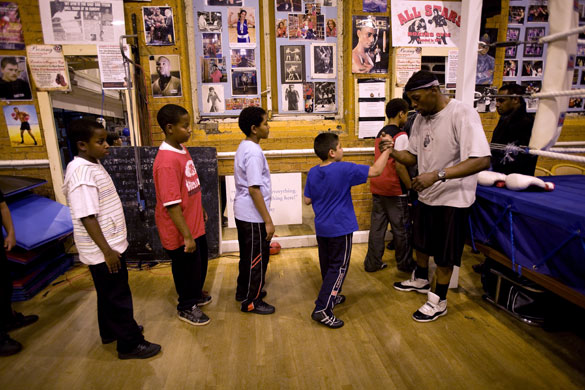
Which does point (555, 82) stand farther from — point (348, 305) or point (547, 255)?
point (348, 305)

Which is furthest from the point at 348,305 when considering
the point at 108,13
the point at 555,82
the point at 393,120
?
the point at 108,13

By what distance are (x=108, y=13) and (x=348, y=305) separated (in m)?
3.91

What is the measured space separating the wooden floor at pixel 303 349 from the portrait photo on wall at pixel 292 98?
7.62 ft

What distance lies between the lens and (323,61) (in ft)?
13.0

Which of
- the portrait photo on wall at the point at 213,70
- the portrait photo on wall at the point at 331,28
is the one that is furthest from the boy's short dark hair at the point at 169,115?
the portrait photo on wall at the point at 331,28

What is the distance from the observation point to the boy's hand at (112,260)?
1.86 m

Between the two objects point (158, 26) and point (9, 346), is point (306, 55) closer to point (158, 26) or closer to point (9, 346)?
point (158, 26)

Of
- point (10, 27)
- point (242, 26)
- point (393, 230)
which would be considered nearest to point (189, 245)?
point (393, 230)

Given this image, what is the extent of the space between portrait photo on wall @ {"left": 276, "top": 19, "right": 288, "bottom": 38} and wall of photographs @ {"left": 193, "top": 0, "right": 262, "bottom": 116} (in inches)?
9.2

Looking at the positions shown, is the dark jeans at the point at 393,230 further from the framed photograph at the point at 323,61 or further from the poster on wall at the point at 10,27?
the poster on wall at the point at 10,27

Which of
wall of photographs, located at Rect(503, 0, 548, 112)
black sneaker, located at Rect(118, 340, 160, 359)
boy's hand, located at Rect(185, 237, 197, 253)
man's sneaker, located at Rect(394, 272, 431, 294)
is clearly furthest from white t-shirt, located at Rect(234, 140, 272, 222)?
wall of photographs, located at Rect(503, 0, 548, 112)

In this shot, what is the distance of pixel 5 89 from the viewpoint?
3402 millimetres

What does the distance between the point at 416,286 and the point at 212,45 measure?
3.53m

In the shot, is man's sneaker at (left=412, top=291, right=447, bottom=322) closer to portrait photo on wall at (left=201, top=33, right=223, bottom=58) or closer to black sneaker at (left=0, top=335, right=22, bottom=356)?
black sneaker at (left=0, top=335, right=22, bottom=356)
